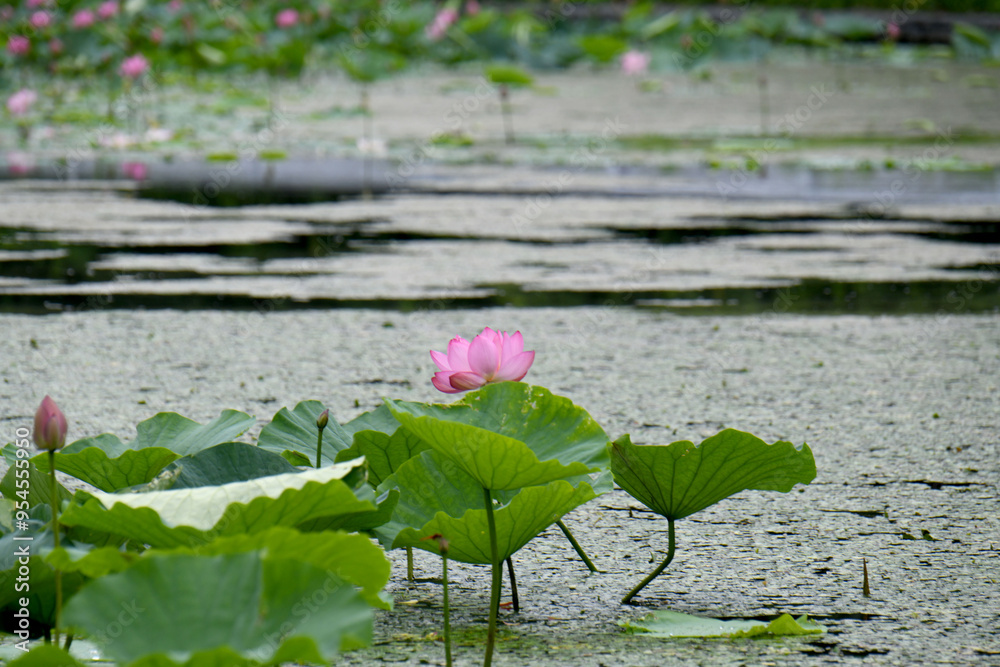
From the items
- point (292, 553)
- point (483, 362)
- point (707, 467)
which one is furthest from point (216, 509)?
point (707, 467)

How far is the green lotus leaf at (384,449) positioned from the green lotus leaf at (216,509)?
24 centimetres

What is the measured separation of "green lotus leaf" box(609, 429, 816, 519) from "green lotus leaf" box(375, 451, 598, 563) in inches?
2.5

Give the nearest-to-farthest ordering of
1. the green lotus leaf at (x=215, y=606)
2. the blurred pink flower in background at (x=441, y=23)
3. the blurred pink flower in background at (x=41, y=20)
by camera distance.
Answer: the green lotus leaf at (x=215, y=606)
the blurred pink flower in background at (x=41, y=20)
the blurred pink flower in background at (x=441, y=23)

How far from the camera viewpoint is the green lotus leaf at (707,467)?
1.17 metres

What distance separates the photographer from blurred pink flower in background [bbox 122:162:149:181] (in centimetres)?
583

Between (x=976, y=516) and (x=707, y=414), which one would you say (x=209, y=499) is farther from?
(x=707, y=414)

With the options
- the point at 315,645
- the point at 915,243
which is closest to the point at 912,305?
the point at 915,243

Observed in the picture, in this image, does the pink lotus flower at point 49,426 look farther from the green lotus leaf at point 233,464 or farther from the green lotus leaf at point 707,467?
the green lotus leaf at point 707,467

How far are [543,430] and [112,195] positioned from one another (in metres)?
4.22

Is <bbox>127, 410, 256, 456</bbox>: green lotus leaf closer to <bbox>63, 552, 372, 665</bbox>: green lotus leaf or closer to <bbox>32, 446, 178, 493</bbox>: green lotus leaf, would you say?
<bbox>32, 446, 178, 493</bbox>: green lotus leaf

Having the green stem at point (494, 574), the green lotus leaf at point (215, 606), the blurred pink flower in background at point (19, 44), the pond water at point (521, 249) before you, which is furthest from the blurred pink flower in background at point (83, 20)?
the green lotus leaf at point (215, 606)

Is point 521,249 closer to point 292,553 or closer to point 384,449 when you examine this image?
point 384,449

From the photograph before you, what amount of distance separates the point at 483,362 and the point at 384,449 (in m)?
0.13

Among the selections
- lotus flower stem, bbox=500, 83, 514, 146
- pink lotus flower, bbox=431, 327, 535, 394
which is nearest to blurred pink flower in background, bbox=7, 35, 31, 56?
lotus flower stem, bbox=500, 83, 514, 146
